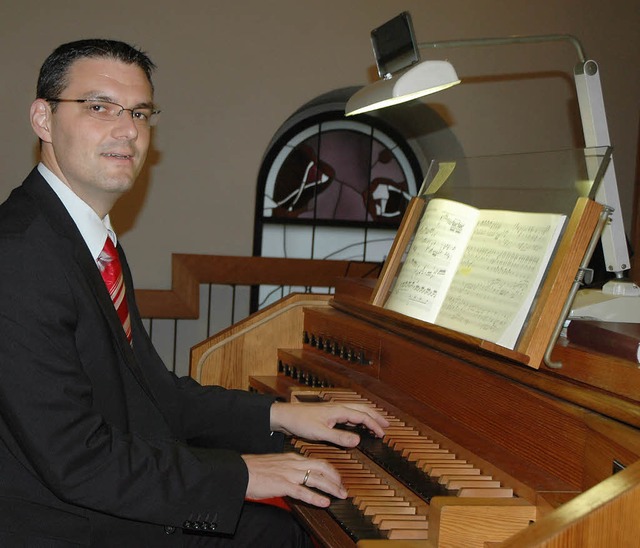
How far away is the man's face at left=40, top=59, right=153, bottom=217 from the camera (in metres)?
1.83

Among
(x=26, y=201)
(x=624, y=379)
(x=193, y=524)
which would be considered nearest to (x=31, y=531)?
(x=193, y=524)

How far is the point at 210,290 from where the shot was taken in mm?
4773

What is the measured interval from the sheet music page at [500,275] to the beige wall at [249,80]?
8.77 ft

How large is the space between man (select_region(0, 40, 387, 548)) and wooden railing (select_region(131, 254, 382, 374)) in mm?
2480

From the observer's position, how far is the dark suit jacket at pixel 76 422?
1.51 m

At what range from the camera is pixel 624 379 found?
4.99 ft

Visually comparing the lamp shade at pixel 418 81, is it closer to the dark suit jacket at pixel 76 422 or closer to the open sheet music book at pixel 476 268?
the open sheet music book at pixel 476 268

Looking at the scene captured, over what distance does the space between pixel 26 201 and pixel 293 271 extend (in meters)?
3.13

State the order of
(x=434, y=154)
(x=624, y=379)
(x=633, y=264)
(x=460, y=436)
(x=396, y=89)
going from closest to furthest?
(x=624, y=379) < (x=460, y=436) < (x=396, y=89) < (x=633, y=264) < (x=434, y=154)

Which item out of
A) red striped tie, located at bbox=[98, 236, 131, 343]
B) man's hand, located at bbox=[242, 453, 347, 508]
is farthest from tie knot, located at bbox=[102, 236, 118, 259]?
man's hand, located at bbox=[242, 453, 347, 508]

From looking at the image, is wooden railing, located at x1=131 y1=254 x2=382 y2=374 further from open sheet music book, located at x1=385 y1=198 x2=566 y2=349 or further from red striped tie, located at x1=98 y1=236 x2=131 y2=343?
red striped tie, located at x1=98 y1=236 x2=131 y2=343

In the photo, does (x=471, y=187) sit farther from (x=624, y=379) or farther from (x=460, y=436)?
(x=624, y=379)

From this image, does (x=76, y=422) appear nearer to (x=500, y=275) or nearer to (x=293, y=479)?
(x=293, y=479)

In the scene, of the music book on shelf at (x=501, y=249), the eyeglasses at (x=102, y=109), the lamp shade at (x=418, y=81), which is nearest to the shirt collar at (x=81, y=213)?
the eyeglasses at (x=102, y=109)
